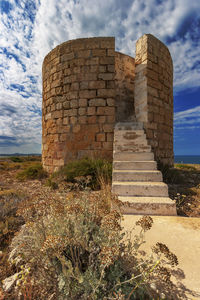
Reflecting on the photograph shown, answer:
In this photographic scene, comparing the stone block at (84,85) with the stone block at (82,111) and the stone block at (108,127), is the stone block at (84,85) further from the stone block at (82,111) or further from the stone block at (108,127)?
the stone block at (108,127)

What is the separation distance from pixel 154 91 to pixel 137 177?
3.43 m

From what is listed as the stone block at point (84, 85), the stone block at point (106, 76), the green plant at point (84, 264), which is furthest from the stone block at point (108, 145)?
the green plant at point (84, 264)

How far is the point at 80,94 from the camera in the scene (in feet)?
17.2

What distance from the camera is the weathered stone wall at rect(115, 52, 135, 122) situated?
6320 mm

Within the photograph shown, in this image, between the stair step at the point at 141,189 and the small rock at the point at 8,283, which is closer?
the small rock at the point at 8,283

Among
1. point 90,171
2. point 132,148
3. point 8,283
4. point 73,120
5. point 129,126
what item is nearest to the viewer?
point 8,283

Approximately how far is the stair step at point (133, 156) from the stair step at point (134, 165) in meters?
0.26

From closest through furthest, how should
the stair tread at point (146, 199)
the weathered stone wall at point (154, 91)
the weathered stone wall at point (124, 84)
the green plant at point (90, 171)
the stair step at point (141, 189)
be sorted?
the stair tread at point (146, 199) < the stair step at point (141, 189) < the green plant at point (90, 171) < the weathered stone wall at point (154, 91) < the weathered stone wall at point (124, 84)

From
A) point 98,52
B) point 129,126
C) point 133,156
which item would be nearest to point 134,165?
point 133,156

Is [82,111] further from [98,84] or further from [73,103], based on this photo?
[98,84]

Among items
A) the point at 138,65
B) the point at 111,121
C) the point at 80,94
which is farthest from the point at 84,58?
the point at 111,121

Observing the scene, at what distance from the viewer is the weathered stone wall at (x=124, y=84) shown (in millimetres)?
6320

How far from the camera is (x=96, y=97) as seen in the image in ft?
16.9

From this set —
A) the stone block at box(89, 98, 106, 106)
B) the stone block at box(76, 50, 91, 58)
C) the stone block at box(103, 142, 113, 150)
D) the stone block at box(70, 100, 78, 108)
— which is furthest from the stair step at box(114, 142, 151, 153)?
the stone block at box(76, 50, 91, 58)
